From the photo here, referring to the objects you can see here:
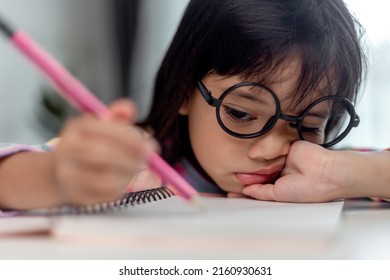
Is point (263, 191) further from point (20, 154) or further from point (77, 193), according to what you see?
point (77, 193)

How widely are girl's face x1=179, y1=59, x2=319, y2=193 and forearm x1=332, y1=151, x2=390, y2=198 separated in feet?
0.27

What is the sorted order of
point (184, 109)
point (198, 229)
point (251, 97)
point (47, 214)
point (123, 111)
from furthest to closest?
1. point (184, 109)
2. point (251, 97)
3. point (47, 214)
4. point (198, 229)
5. point (123, 111)

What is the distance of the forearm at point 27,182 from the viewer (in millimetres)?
548

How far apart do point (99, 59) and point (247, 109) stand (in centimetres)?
174

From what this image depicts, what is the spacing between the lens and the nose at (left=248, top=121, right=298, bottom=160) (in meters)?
0.83

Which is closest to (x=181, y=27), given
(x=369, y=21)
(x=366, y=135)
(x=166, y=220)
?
(x=166, y=220)

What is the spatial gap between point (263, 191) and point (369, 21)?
39.7 inches

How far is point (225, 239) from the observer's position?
462 mm

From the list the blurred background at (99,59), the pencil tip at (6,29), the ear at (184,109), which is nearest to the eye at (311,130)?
the ear at (184,109)

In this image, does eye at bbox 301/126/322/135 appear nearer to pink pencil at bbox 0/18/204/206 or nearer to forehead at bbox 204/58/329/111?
forehead at bbox 204/58/329/111

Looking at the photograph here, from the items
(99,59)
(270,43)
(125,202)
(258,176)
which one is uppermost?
(99,59)

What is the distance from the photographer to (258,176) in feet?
2.83

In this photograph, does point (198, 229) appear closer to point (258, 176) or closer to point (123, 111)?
point (123, 111)

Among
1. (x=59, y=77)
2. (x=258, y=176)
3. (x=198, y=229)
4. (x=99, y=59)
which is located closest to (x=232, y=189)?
(x=258, y=176)
